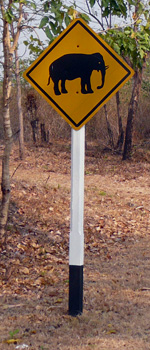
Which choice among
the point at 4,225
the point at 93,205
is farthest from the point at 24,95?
the point at 4,225

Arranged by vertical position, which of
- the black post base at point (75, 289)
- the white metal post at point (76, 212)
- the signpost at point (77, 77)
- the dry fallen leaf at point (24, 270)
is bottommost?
the dry fallen leaf at point (24, 270)

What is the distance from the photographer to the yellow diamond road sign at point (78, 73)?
3938mm

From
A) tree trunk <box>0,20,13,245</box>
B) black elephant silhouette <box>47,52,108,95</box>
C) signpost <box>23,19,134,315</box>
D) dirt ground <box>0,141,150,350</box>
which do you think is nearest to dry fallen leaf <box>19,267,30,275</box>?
dirt ground <box>0,141,150,350</box>

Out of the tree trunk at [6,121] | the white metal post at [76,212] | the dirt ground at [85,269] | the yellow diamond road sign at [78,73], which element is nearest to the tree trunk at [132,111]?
the dirt ground at [85,269]

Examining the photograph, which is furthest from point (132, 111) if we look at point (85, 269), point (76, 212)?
point (76, 212)

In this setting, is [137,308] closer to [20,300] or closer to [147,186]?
[20,300]

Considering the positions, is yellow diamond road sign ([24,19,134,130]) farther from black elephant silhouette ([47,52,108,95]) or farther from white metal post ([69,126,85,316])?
white metal post ([69,126,85,316])

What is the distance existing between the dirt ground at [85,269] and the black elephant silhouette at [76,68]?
82.0 inches

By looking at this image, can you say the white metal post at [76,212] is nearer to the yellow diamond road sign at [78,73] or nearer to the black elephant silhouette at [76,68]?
the yellow diamond road sign at [78,73]

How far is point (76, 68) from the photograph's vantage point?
4.02 meters

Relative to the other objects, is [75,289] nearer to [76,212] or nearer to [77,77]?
[76,212]

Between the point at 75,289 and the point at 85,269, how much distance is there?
2.11 m

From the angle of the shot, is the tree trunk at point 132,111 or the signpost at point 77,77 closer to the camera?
the signpost at point 77,77

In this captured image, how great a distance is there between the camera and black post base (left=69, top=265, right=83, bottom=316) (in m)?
4.17
